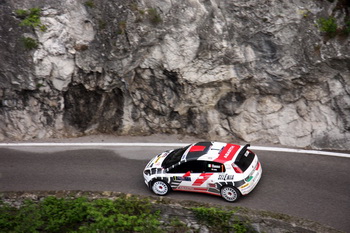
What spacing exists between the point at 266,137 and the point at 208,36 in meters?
4.71

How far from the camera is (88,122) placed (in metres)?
16.8

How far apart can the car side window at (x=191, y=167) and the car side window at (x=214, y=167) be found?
0.16 m

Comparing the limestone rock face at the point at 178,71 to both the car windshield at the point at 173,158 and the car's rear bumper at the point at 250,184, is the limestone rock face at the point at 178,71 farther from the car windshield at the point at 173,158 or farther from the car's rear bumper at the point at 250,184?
the car's rear bumper at the point at 250,184

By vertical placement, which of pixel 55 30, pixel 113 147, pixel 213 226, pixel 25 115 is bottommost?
pixel 213 226

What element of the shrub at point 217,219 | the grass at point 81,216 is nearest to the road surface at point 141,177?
the shrub at point 217,219

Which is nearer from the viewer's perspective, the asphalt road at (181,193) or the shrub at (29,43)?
the asphalt road at (181,193)

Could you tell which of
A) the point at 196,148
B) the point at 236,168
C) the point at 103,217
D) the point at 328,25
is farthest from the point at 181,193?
the point at 328,25

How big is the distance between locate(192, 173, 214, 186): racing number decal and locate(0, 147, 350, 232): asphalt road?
1.84ft

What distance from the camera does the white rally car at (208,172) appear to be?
11516 mm

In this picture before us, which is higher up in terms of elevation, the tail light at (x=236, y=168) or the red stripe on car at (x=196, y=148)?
the red stripe on car at (x=196, y=148)

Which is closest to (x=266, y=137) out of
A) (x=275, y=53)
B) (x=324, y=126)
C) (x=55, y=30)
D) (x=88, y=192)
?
(x=324, y=126)

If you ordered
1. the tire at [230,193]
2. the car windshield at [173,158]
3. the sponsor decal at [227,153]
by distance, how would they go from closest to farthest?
the tire at [230,193], the sponsor decal at [227,153], the car windshield at [173,158]

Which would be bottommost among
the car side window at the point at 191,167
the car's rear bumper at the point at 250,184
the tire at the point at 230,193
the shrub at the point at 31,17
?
the tire at the point at 230,193

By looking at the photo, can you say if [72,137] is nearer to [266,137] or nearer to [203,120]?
[203,120]
